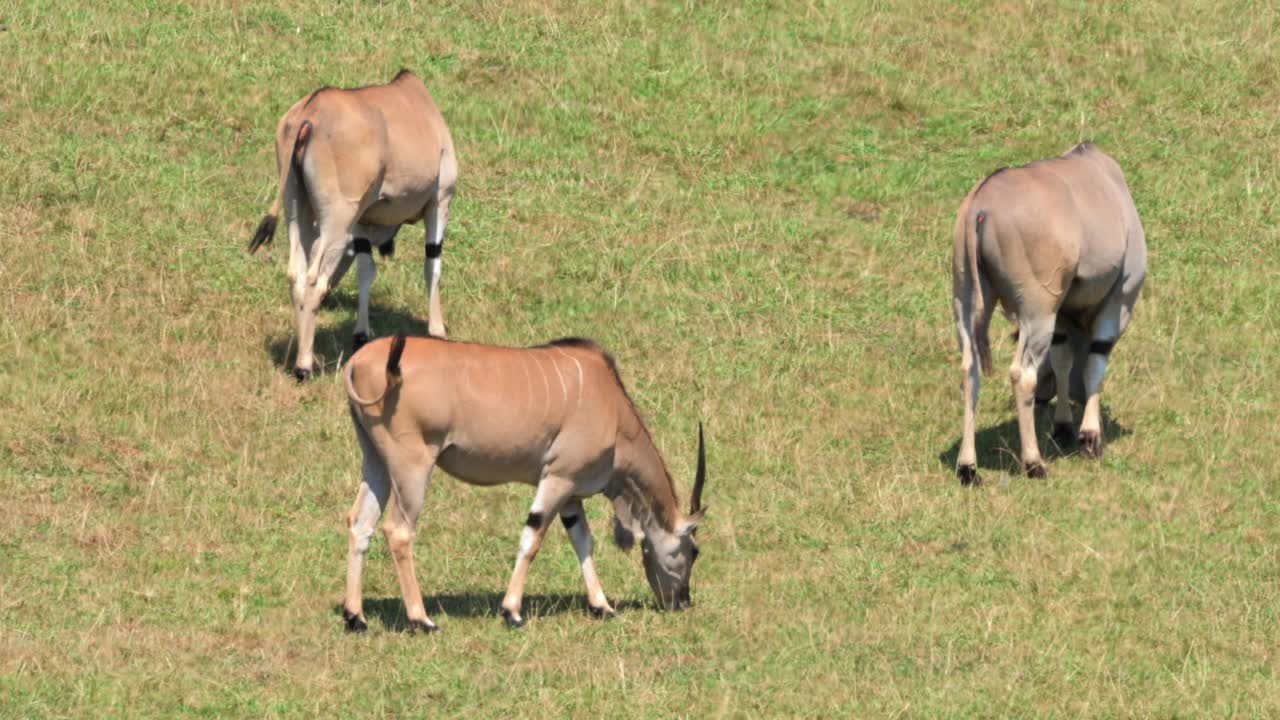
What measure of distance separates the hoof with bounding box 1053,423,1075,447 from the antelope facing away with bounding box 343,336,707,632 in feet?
14.9

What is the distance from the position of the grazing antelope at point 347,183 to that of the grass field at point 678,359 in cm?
69

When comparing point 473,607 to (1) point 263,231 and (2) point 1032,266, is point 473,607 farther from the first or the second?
(2) point 1032,266

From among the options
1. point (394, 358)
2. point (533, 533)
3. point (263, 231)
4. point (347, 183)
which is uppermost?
point (394, 358)

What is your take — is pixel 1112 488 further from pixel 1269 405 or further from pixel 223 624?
pixel 223 624

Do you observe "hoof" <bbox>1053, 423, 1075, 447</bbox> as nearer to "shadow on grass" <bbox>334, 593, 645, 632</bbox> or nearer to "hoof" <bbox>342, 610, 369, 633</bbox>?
"shadow on grass" <bbox>334, 593, 645, 632</bbox>

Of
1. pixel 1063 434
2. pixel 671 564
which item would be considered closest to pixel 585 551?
pixel 671 564

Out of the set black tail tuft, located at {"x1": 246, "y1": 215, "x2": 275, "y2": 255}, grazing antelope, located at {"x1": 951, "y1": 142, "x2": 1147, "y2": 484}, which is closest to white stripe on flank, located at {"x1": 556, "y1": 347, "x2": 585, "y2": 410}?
grazing antelope, located at {"x1": 951, "y1": 142, "x2": 1147, "y2": 484}

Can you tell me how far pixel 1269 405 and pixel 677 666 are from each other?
7.21 metres

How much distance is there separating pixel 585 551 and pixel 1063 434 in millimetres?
5418

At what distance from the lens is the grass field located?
1166 cm

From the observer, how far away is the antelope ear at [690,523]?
42.3 ft

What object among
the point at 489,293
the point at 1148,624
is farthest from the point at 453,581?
the point at 489,293

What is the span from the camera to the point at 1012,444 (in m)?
16.1

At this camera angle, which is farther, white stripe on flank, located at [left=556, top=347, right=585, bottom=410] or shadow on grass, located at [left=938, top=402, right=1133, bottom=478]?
shadow on grass, located at [left=938, top=402, right=1133, bottom=478]
